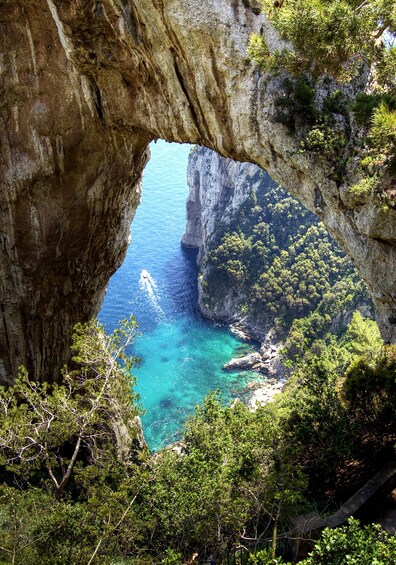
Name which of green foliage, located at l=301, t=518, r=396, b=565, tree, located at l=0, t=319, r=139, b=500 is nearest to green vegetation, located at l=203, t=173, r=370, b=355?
tree, located at l=0, t=319, r=139, b=500

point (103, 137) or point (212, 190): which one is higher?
point (103, 137)

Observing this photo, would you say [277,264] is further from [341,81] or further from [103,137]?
[341,81]

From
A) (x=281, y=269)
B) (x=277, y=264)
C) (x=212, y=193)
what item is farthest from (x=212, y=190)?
(x=281, y=269)

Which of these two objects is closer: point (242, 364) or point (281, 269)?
point (242, 364)

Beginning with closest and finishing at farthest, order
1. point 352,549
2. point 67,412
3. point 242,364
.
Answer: point 352,549
point 67,412
point 242,364

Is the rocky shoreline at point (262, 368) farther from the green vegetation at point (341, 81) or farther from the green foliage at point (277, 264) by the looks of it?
the green vegetation at point (341, 81)

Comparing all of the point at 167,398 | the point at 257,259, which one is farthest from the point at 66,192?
the point at 257,259
